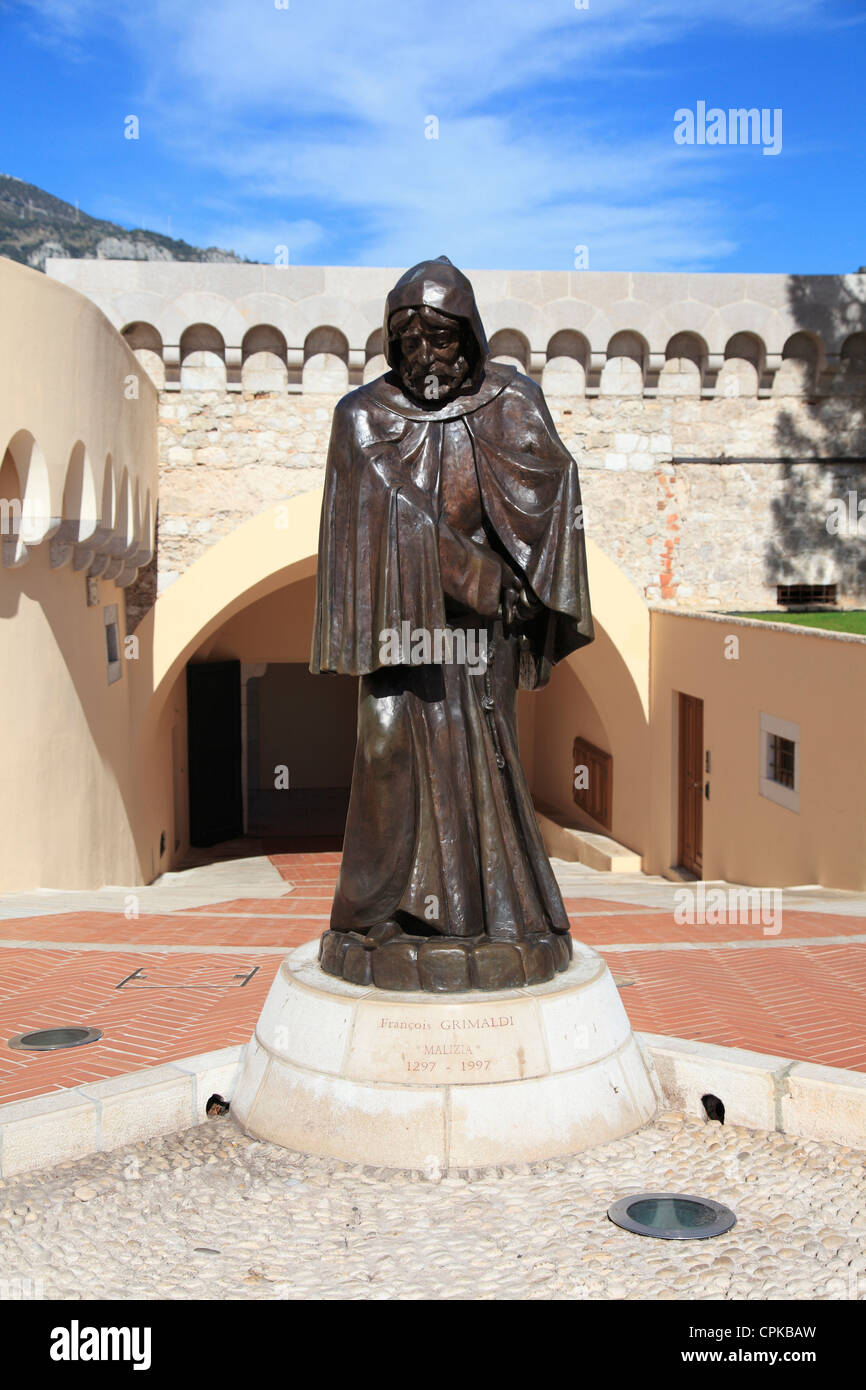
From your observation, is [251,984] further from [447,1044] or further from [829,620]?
[829,620]

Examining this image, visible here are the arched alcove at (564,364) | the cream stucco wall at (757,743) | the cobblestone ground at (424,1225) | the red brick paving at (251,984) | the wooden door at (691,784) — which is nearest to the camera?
the cobblestone ground at (424,1225)

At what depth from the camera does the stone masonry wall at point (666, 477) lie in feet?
44.4

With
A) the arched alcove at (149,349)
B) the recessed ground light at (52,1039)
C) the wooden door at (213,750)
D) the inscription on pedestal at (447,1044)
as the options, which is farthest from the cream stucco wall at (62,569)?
the inscription on pedestal at (447,1044)

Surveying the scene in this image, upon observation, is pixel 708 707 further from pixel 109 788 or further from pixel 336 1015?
pixel 336 1015

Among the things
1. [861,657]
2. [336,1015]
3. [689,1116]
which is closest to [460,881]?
[336,1015]

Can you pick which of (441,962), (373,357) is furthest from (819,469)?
(441,962)

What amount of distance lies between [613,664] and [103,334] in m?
6.83

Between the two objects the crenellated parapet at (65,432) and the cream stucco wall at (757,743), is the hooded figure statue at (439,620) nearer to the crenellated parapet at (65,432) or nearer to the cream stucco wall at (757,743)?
the crenellated parapet at (65,432)

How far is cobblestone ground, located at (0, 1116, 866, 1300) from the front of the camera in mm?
3493

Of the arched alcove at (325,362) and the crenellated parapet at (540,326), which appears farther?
the arched alcove at (325,362)

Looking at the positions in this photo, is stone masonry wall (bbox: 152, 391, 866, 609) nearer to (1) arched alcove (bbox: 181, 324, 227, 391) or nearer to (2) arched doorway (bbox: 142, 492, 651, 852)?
(1) arched alcove (bbox: 181, 324, 227, 391)

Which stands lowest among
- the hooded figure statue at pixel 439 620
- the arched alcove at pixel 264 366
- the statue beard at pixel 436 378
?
the hooded figure statue at pixel 439 620

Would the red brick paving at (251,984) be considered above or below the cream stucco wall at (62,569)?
below

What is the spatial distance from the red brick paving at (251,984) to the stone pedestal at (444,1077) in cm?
105
